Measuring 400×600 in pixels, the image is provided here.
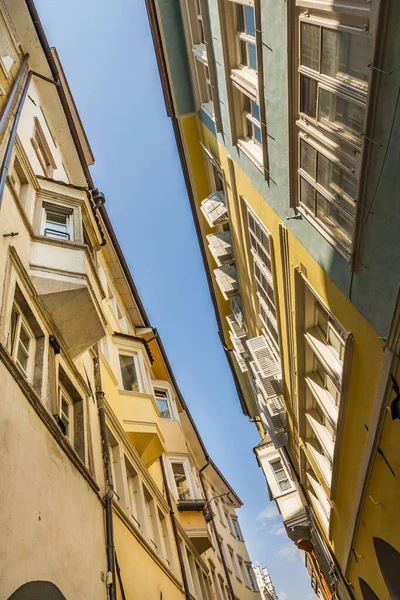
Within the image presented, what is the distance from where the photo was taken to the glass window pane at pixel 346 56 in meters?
5.18

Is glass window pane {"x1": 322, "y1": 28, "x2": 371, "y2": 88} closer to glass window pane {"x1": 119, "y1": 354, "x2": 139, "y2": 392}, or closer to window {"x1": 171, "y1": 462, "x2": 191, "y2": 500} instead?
glass window pane {"x1": 119, "y1": 354, "x2": 139, "y2": 392}

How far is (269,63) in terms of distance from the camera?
7.88 metres

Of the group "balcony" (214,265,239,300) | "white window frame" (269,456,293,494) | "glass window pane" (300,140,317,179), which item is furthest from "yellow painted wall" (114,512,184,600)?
"white window frame" (269,456,293,494)

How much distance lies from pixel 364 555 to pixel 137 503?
5.13 meters

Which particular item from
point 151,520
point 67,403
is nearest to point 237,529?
point 151,520

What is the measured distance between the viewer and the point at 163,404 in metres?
18.1

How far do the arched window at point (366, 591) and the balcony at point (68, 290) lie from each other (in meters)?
8.96

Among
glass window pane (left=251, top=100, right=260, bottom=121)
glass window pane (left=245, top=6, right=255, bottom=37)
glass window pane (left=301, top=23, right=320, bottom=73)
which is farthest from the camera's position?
glass window pane (left=251, top=100, right=260, bottom=121)

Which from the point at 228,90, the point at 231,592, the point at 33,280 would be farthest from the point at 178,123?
the point at 231,592

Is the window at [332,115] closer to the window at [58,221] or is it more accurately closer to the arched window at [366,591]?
the window at [58,221]

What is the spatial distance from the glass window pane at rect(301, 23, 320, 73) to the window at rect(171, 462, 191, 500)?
14919 mm

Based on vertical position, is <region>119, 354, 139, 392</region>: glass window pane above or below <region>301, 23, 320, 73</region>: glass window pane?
above

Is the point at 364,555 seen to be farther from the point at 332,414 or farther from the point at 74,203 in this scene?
the point at 74,203

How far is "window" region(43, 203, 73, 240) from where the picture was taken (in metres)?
9.69
